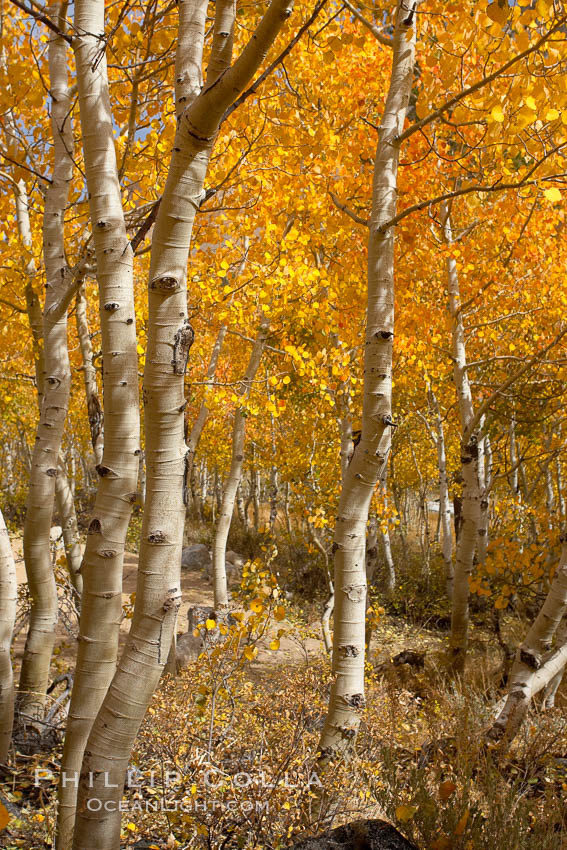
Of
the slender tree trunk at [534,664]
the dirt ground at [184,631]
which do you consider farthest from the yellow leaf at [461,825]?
the dirt ground at [184,631]

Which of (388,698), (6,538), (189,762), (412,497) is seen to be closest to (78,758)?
(189,762)

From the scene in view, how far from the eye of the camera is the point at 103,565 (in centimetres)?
202

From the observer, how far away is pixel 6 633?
318 centimetres

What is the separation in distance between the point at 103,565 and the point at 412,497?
23717mm

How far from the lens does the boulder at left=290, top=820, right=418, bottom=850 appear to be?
202 cm

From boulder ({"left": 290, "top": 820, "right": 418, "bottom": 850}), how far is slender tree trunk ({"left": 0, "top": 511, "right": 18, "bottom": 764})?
1960 mm

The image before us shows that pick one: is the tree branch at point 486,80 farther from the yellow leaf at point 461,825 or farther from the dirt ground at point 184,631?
the dirt ground at point 184,631

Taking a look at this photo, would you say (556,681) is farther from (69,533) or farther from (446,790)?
(69,533)

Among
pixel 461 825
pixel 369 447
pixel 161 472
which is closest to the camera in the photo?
pixel 161 472

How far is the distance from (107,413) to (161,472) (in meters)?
0.36

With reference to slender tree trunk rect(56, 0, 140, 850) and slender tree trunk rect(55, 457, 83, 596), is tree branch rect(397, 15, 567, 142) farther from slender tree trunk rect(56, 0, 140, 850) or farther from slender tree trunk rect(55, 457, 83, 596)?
slender tree trunk rect(55, 457, 83, 596)

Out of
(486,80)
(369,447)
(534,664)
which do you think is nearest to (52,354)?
(369,447)

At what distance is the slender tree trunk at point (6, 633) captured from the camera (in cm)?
316

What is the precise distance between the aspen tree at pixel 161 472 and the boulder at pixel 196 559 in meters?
12.8
